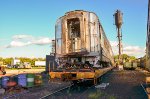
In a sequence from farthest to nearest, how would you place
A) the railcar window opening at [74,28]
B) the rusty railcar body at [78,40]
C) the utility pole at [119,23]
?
the utility pole at [119,23], the railcar window opening at [74,28], the rusty railcar body at [78,40]

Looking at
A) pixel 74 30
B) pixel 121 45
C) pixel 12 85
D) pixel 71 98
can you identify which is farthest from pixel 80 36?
pixel 121 45

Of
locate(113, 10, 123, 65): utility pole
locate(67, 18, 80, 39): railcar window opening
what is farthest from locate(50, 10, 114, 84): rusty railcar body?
locate(113, 10, 123, 65): utility pole

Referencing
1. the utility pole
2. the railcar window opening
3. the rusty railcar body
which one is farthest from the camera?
the utility pole

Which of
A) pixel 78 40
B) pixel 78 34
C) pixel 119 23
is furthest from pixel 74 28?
pixel 119 23

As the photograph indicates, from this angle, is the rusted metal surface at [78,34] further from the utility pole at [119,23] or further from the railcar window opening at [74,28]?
the utility pole at [119,23]

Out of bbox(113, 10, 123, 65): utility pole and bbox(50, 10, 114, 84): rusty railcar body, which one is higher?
bbox(113, 10, 123, 65): utility pole

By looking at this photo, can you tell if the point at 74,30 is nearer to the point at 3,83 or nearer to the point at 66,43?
the point at 66,43

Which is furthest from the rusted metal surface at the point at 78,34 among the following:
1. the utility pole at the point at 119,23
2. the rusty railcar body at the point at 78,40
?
the utility pole at the point at 119,23

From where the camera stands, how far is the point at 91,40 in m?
14.4

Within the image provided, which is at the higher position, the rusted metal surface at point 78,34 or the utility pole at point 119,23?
the utility pole at point 119,23

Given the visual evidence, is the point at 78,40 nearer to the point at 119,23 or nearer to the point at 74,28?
the point at 74,28

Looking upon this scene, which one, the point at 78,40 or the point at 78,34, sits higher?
the point at 78,34

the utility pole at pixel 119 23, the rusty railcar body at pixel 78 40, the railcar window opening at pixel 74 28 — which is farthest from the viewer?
the utility pole at pixel 119 23

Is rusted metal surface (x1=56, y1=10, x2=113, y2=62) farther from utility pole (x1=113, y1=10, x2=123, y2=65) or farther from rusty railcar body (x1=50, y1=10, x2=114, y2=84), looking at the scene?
utility pole (x1=113, y1=10, x2=123, y2=65)
